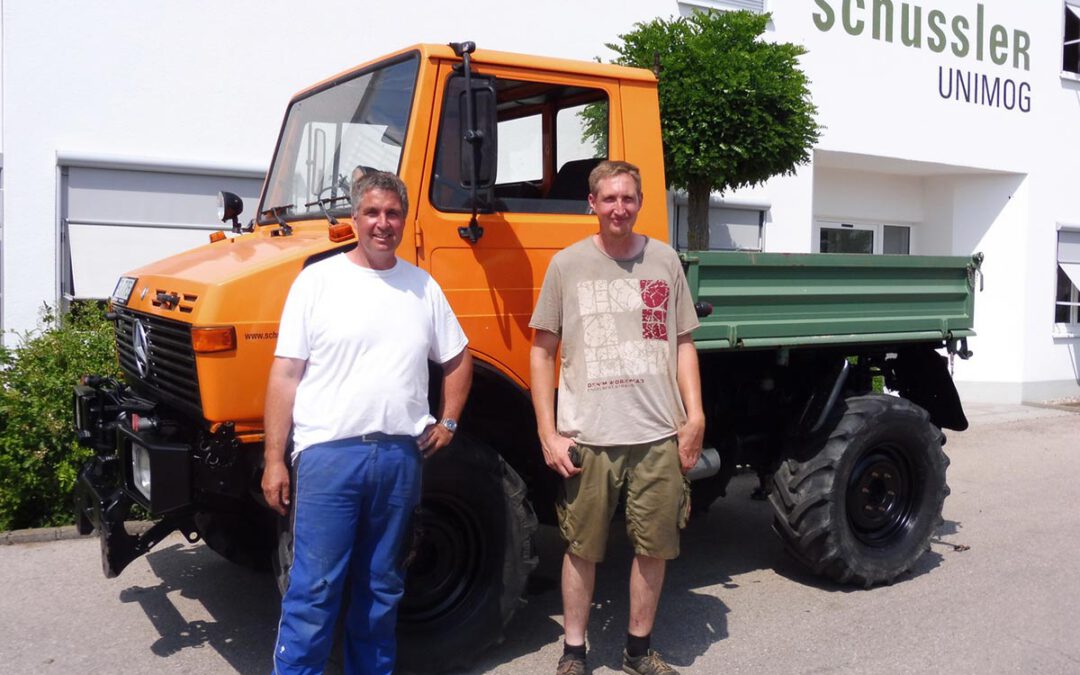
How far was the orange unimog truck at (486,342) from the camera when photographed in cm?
380

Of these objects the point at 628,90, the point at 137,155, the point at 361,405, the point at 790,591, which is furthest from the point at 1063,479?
the point at 137,155

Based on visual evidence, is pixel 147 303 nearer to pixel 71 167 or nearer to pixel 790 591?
pixel 790 591

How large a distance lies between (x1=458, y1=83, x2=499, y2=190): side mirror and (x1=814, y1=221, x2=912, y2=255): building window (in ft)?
30.9

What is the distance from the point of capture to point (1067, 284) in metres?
14.0

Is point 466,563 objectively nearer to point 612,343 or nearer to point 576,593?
point 576,593

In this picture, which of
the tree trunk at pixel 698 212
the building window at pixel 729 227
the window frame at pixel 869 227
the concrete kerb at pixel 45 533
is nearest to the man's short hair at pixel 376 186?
the concrete kerb at pixel 45 533

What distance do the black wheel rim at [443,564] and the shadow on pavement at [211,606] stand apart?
70 cm

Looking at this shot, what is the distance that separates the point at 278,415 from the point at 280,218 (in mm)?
1483

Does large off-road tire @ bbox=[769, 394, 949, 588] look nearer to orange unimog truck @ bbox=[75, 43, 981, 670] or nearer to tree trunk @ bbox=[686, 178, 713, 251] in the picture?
orange unimog truck @ bbox=[75, 43, 981, 670]

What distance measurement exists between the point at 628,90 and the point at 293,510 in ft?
7.76

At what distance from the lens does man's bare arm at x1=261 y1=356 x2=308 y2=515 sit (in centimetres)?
339

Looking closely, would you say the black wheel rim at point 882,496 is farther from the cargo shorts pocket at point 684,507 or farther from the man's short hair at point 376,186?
the man's short hair at point 376,186

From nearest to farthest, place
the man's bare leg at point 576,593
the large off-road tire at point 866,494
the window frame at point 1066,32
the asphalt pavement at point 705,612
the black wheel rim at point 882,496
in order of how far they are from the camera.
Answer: the man's bare leg at point 576,593, the asphalt pavement at point 705,612, the large off-road tire at point 866,494, the black wheel rim at point 882,496, the window frame at point 1066,32

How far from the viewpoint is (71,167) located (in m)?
7.51
